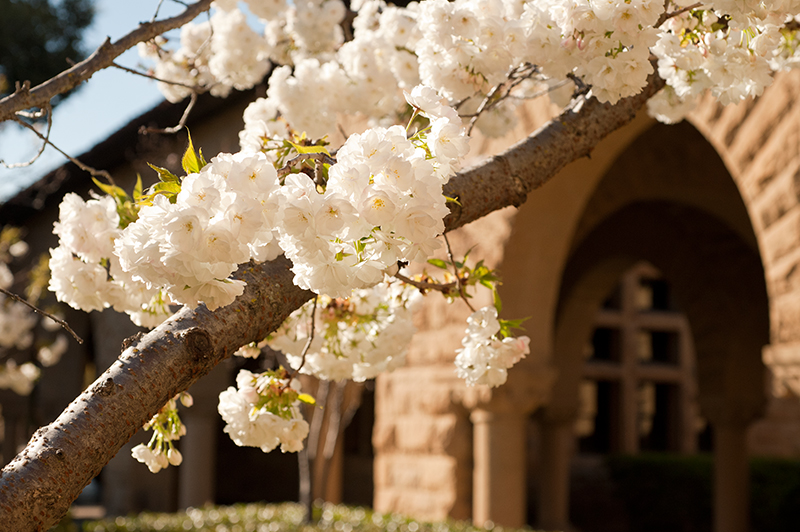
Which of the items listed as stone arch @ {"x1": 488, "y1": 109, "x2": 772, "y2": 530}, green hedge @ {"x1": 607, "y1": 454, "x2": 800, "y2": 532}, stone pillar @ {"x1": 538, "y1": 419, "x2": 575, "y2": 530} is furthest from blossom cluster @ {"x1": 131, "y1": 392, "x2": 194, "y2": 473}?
green hedge @ {"x1": 607, "y1": 454, "x2": 800, "y2": 532}

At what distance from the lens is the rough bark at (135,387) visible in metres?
1.12

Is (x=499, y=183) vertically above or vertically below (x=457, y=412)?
above

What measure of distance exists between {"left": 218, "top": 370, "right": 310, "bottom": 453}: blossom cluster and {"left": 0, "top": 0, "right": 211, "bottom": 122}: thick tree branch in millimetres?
808

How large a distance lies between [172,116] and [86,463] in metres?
6.92

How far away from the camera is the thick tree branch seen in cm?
173

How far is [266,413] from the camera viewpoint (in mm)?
Answer: 1624

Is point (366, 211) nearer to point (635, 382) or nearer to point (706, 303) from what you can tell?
point (706, 303)

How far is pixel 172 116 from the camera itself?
24.9 feet

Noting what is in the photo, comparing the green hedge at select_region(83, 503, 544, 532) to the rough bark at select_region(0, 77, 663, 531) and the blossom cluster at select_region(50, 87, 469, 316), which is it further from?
the blossom cluster at select_region(50, 87, 469, 316)

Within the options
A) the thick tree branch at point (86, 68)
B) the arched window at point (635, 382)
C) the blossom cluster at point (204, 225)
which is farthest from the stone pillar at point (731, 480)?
the blossom cluster at point (204, 225)

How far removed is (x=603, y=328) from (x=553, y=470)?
17.1 ft

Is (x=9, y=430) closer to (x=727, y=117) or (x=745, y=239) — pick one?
(x=745, y=239)

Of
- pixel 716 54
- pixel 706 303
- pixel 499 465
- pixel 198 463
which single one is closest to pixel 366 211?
pixel 716 54

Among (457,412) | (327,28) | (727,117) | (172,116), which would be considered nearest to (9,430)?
(172,116)
